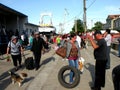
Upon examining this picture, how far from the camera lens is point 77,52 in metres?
9.66

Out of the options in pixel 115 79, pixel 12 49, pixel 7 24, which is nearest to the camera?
pixel 115 79

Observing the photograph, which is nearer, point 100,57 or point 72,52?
point 100,57

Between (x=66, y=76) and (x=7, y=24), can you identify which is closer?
(x=66, y=76)

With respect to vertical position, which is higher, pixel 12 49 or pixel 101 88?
pixel 12 49

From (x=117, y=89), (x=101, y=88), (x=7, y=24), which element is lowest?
(x=101, y=88)

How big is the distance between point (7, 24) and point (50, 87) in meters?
23.4

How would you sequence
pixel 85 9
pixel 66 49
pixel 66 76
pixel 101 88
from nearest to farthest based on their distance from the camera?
pixel 101 88 < pixel 66 49 < pixel 66 76 < pixel 85 9

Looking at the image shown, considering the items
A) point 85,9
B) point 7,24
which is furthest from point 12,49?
point 85,9

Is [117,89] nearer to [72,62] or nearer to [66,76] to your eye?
[72,62]

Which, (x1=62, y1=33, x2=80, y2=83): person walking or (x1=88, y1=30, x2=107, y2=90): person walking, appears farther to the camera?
(x1=62, y1=33, x2=80, y2=83): person walking

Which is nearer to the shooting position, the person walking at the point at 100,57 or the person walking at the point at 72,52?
the person walking at the point at 100,57

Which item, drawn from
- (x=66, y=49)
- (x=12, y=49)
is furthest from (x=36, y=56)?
(x=66, y=49)

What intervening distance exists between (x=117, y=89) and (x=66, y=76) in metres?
5.67

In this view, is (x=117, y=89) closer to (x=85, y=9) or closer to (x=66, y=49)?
(x=66, y=49)
